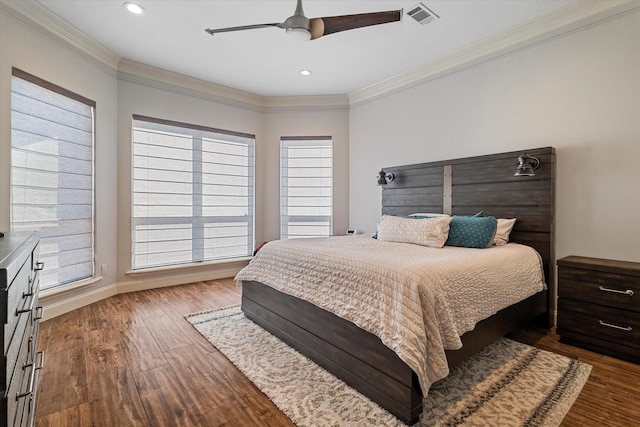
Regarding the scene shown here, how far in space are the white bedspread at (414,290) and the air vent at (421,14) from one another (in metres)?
2.11

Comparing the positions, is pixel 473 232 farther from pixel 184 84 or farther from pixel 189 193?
pixel 184 84

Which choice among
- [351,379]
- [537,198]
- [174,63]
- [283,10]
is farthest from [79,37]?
[537,198]

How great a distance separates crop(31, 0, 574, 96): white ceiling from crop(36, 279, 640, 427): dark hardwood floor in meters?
2.84

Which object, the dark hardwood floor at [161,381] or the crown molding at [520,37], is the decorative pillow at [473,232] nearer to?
the dark hardwood floor at [161,381]

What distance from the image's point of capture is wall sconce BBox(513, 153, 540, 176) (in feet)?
8.92

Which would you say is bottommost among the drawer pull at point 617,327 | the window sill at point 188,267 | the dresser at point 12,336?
the drawer pull at point 617,327

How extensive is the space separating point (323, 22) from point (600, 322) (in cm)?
295

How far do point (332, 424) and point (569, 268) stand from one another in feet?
7.14

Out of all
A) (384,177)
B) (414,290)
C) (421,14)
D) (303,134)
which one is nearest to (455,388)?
(414,290)

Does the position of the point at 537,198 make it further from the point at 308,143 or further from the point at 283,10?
the point at 308,143

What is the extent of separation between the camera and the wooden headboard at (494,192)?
2.78 metres

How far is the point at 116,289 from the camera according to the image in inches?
149

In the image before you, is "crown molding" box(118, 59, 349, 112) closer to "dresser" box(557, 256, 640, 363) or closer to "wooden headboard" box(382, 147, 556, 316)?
"wooden headboard" box(382, 147, 556, 316)

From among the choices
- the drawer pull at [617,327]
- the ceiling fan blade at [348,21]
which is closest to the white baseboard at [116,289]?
the ceiling fan blade at [348,21]
